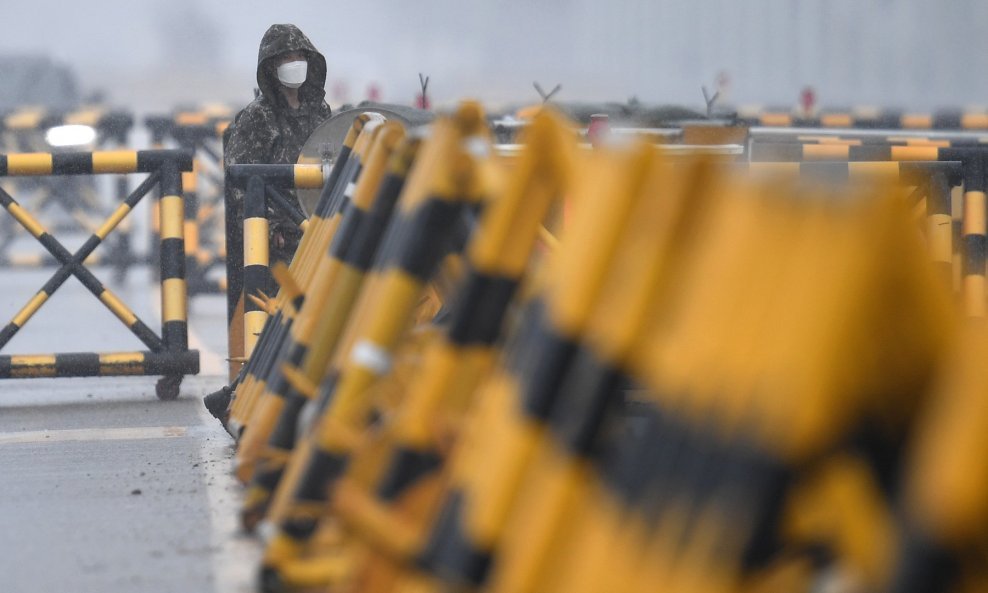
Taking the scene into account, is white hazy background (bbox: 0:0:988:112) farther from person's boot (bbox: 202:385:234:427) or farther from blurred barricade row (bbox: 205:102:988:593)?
blurred barricade row (bbox: 205:102:988:593)

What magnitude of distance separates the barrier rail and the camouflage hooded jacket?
0.91 ft

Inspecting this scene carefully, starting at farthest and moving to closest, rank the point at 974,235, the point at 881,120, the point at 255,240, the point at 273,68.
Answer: the point at 881,120 < the point at 273,68 < the point at 974,235 < the point at 255,240

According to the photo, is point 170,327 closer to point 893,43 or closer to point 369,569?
point 369,569

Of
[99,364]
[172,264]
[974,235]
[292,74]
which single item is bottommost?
[99,364]

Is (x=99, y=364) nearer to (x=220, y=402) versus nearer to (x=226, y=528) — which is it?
(x=220, y=402)

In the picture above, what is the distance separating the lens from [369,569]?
2.56 m

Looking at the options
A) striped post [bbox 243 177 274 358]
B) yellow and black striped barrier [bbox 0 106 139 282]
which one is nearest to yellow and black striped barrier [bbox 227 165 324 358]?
striped post [bbox 243 177 274 358]

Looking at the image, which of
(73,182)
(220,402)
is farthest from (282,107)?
(73,182)

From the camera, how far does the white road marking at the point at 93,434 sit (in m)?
6.13

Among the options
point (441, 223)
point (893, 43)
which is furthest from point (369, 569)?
point (893, 43)

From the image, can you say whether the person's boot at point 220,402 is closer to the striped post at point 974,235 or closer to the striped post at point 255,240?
the striped post at point 255,240

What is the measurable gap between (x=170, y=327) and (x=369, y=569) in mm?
5209

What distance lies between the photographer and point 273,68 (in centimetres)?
798

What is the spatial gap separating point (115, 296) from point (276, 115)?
1.09 metres
